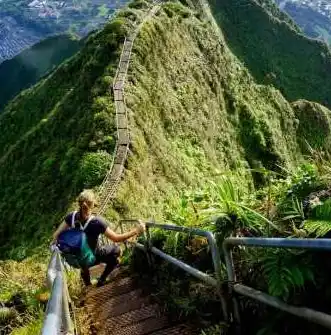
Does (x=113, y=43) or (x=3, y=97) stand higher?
(x=113, y=43)

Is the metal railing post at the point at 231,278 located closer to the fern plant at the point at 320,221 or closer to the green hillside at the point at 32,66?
the fern plant at the point at 320,221

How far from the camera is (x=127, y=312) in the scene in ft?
26.5


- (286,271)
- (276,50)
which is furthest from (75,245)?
(276,50)

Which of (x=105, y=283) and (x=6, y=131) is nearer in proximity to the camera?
(x=105, y=283)

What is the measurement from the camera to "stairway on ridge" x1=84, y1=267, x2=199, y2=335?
7009mm

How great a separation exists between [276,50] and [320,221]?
108887 millimetres

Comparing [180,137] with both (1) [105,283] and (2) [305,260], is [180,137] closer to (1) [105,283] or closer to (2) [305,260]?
(1) [105,283]

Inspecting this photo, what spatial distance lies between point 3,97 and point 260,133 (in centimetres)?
14424

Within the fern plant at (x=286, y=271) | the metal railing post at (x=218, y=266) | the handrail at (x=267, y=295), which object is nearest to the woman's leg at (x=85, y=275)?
the metal railing post at (x=218, y=266)

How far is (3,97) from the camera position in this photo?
178 meters

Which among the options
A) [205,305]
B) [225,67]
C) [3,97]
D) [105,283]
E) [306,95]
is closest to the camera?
[205,305]

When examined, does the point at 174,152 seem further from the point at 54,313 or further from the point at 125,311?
the point at 54,313

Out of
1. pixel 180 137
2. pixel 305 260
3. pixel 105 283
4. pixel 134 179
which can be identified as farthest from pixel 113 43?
pixel 305 260

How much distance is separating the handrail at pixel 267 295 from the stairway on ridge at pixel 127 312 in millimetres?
1156
